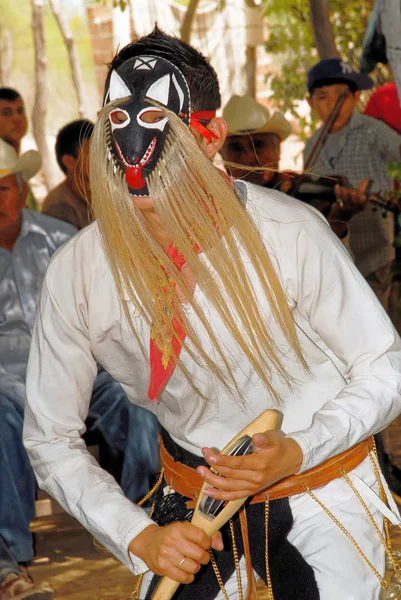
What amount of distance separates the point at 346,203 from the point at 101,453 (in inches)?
77.3

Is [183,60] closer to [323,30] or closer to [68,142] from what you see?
[68,142]

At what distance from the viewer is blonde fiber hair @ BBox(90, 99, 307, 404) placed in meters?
2.17

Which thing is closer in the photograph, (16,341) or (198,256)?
(198,256)

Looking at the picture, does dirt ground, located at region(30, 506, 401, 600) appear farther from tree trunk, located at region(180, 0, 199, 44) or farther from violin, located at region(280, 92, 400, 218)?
tree trunk, located at region(180, 0, 199, 44)

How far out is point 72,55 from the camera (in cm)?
845

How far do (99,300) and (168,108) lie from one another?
45 centimetres

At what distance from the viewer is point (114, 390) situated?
4.61 m

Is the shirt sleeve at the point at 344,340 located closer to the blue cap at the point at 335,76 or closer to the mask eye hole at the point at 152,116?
the mask eye hole at the point at 152,116

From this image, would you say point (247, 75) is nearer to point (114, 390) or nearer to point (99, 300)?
point (114, 390)

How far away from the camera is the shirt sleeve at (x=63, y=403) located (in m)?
2.16

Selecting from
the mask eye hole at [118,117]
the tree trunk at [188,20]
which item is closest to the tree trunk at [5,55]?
the tree trunk at [188,20]

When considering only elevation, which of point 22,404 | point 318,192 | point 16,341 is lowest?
point 22,404

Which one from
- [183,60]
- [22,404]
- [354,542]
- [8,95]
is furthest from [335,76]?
[354,542]

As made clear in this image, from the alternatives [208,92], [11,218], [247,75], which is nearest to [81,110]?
[247,75]
